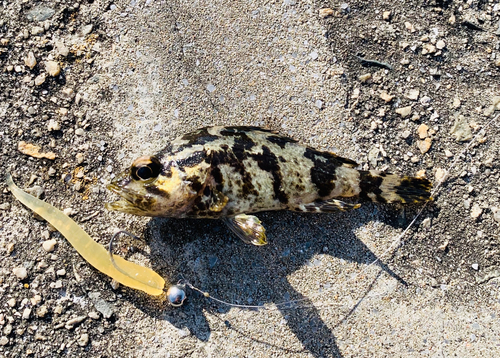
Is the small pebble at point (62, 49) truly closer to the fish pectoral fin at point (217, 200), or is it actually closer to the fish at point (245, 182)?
the fish at point (245, 182)

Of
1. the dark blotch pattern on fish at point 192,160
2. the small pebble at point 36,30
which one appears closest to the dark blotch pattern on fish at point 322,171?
the dark blotch pattern on fish at point 192,160

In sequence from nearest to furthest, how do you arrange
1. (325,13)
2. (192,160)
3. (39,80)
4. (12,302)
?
(192,160) < (12,302) < (39,80) < (325,13)

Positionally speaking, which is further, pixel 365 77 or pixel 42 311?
pixel 365 77

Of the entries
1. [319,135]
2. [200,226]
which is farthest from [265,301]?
[319,135]

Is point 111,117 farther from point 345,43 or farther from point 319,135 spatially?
point 345,43

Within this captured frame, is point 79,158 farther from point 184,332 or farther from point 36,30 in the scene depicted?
point 184,332

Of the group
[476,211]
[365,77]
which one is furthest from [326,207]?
[476,211]
